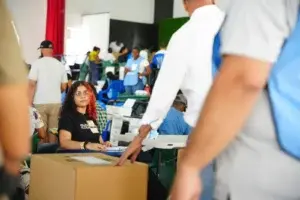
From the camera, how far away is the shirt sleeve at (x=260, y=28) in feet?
4.03

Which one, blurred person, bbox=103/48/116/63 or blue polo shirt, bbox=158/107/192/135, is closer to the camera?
blue polo shirt, bbox=158/107/192/135

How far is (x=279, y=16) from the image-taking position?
4.10ft

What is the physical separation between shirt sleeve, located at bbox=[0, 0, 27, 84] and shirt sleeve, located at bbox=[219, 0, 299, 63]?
0.43 m

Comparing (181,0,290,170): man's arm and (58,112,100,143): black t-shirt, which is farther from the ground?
(181,0,290,170): man's arm

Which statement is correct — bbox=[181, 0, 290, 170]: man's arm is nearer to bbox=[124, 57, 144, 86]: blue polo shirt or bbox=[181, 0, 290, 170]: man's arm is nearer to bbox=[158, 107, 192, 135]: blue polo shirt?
bbox=[158, 107, 192, 135]: blue polo shirt

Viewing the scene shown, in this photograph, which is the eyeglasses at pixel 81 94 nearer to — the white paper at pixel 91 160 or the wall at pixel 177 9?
the white paper at pixel 91 160

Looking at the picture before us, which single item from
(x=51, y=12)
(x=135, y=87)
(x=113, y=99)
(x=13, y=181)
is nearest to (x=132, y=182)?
(x=13, y=181)

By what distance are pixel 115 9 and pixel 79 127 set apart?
9381 millimetres

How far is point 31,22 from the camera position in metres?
12.6

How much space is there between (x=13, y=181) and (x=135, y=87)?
940cm

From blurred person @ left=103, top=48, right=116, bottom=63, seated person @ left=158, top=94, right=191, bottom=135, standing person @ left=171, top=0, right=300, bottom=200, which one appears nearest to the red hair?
seated person @ left=158, top=94, right=191, bottom=135

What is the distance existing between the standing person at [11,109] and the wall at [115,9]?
12.1m

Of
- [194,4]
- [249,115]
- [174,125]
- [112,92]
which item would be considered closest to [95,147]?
[174,125]

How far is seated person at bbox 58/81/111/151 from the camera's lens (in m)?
4.14
